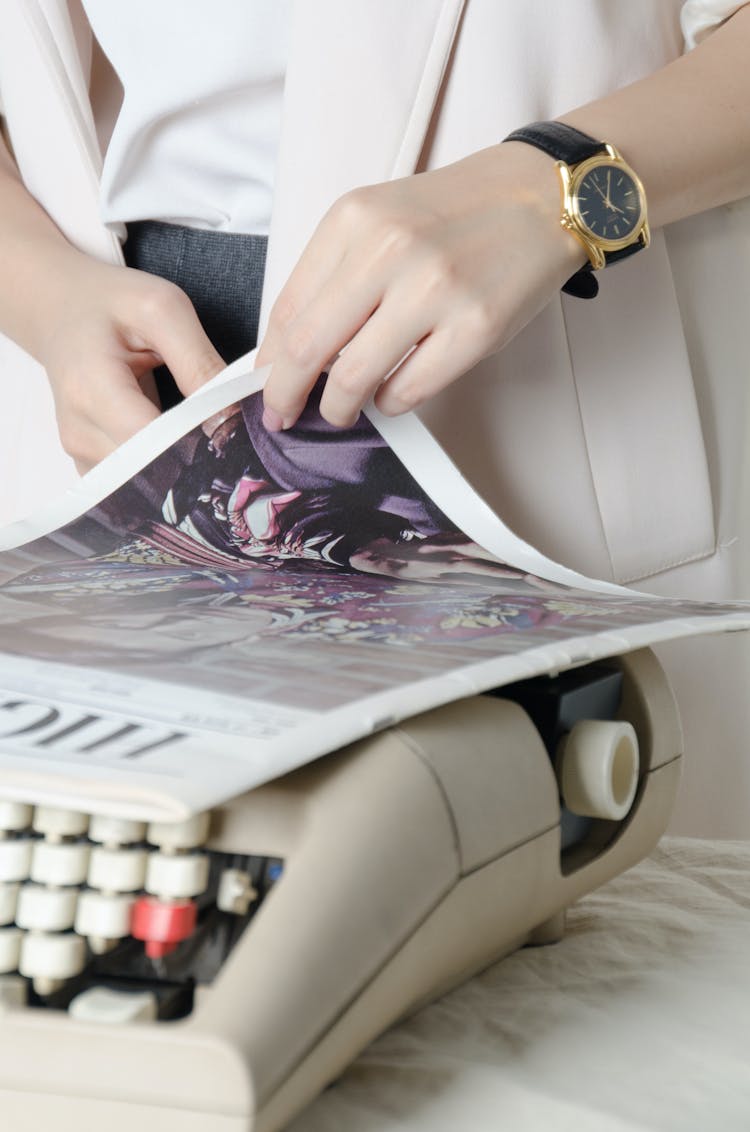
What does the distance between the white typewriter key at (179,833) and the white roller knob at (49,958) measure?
0.12 ft

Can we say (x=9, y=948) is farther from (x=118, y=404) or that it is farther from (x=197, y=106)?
(x=197, y=106)

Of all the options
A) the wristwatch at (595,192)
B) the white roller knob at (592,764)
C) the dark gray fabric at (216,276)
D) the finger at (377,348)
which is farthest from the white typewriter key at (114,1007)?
the dark gray fabric at (216,276)

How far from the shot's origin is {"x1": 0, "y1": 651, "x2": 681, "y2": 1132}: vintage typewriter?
33 cm

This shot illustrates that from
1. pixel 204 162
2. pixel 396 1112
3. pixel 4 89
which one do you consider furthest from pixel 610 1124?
pixel 4 89

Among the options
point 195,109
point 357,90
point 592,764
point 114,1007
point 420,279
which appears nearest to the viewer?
point 114,1007

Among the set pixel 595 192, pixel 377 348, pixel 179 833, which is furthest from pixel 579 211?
pixel 179 833

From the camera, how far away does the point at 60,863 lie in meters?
0.37

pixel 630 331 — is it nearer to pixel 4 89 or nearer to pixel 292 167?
pixel 292 167

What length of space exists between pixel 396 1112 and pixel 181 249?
68cm

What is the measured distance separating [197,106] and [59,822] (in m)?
0.63

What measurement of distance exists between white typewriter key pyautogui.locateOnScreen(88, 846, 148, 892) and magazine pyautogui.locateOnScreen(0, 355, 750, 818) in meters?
0.04

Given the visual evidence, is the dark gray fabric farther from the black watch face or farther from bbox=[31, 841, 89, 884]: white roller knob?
bbox=[31, 841, 89, 884]: white roller knob

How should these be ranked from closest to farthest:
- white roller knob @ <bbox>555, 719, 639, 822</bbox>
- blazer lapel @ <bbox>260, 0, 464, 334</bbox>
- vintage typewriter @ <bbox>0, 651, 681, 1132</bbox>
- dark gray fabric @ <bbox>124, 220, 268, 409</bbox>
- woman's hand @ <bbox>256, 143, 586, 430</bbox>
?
vintage typewriter @ <bbox>0, 651, 681, 1132</bbox> → white roller knob @ <bbox>555, 719, 639, 822</bbox> → woman's hand @ <bbox>256, 143, 586, 430</bbox> → blazer lapel @ <bbox>260, 0, 464, 334</bbox> → dark gray fabric @ <bbox>124, 220, 268, 409</bbox>

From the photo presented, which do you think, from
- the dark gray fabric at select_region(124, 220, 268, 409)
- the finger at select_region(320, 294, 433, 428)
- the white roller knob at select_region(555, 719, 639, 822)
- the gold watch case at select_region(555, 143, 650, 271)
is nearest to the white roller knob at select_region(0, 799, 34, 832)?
the white roller knob at select_region(555, 719, 639, 822)
